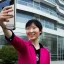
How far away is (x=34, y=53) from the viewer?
2445mm

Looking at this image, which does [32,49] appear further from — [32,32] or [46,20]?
[46,20]

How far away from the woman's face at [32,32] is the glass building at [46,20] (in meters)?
26.0

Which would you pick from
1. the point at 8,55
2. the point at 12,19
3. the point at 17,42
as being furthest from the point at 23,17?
the point at 12,19

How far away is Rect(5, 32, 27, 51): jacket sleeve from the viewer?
2176 millimetres

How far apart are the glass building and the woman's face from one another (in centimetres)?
2595

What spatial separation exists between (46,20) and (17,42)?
35.3 m

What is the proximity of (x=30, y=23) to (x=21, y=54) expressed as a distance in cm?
31

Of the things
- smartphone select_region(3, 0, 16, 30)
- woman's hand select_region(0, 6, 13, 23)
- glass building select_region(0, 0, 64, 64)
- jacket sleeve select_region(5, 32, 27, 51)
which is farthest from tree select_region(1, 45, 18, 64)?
woman's hand select_region(0, 6, 13, 23)

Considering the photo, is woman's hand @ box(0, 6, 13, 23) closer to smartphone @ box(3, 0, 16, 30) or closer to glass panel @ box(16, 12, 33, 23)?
smartphone @ box(3, 0, 16, 30)

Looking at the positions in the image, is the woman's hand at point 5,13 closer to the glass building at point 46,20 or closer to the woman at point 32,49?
the woman at point 32,49

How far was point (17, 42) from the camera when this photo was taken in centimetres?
224

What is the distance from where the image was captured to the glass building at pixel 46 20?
3052 centimetres

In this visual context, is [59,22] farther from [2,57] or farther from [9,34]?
[9,34]

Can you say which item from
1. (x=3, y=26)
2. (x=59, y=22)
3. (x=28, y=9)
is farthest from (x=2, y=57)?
(x=59, y=22)
